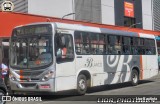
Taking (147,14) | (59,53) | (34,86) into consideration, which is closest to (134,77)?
(59,53)

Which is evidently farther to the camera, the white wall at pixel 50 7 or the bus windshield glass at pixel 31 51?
the white wall at pixel 50 7

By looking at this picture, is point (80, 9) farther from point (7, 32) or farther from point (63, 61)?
point (63, 61)

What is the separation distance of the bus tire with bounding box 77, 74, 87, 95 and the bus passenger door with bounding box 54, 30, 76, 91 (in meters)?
0.37

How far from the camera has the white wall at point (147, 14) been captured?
164 feet

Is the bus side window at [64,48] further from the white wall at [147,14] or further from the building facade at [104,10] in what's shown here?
the white wall at [147,14]

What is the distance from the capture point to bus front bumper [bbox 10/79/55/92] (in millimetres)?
14859

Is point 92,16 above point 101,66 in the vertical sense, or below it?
above

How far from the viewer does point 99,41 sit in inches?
711

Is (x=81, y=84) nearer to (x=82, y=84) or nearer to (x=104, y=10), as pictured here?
(x=82, y=84)

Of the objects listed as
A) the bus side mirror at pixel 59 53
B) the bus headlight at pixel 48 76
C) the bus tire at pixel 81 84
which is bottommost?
the bus tire at pixel 81 84

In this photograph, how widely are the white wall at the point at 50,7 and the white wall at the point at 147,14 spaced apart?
15.7 m

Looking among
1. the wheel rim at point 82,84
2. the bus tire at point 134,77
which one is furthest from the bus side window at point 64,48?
the bus tire at point 134,77

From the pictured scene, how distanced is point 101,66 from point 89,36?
168 cm

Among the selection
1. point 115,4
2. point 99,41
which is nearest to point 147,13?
point 115,4
